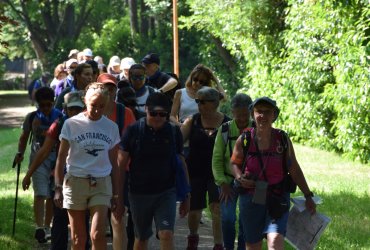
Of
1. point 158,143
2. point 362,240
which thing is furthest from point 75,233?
point 362,240

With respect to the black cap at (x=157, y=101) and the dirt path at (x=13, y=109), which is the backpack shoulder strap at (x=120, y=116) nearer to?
the black cap at (x=157, y=101)

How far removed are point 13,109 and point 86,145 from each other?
37.1 meters

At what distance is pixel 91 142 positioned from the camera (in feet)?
25.5

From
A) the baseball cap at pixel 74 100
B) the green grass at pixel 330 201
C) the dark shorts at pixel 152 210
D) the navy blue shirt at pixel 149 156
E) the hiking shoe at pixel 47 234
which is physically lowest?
the green grass at pixel 330 201

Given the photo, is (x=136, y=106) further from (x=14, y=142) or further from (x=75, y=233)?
(x=14, y=142)

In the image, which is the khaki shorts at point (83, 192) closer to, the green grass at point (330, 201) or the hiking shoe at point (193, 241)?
the hiking shoe at point (193, 241)

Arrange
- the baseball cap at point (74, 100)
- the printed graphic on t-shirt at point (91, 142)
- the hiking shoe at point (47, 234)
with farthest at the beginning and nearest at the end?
the hiking shoe at point (47, 234) → the baseball cap at point (74, 100) → the printed graphic on t-shirt at point (91, 142)

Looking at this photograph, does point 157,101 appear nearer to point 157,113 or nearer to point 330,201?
point 157,113

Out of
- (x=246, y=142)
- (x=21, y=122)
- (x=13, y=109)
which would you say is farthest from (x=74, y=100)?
(x=13, y=109)

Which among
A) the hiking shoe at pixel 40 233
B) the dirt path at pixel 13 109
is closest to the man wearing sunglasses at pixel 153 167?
the hiking shoe at pixel 40 233

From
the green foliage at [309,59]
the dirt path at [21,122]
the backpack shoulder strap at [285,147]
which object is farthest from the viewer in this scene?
the green foliage at [309,59]

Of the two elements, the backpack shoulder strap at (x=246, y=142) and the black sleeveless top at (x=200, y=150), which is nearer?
the backpack shoulder strap at (x=246, y=142)

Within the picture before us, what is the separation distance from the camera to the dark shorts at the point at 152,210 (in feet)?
25.8

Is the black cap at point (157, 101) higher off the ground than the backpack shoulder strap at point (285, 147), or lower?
higher
